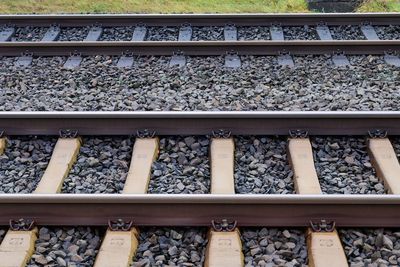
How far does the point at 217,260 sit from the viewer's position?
3.88 m

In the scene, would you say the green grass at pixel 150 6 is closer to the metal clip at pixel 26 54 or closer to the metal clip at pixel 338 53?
the metal clip at pixel 26 54

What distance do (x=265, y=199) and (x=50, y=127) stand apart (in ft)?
7.23

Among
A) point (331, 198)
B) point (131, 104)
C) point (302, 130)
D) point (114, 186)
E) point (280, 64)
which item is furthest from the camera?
point (280, 64)

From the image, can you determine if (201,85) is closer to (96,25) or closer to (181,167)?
(181,167)

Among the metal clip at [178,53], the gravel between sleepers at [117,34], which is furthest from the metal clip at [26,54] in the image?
the metal clip at [178,53]

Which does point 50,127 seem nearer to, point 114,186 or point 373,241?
point 114,186

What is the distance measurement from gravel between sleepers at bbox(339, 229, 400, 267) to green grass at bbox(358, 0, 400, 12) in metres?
6.33

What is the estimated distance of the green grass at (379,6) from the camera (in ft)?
32.2

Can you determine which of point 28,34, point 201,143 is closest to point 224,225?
point 201,143

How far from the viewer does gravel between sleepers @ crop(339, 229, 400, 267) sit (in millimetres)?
3920

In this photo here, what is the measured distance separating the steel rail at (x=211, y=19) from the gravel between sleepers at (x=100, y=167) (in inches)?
130

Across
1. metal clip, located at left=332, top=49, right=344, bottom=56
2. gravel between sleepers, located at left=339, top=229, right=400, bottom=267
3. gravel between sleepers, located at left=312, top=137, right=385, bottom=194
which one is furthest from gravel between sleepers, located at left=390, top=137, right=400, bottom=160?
metal clip, located at left=332, top=49, right=344, bottom=56

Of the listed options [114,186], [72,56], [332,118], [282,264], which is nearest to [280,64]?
[332,118]

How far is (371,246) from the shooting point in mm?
4062
